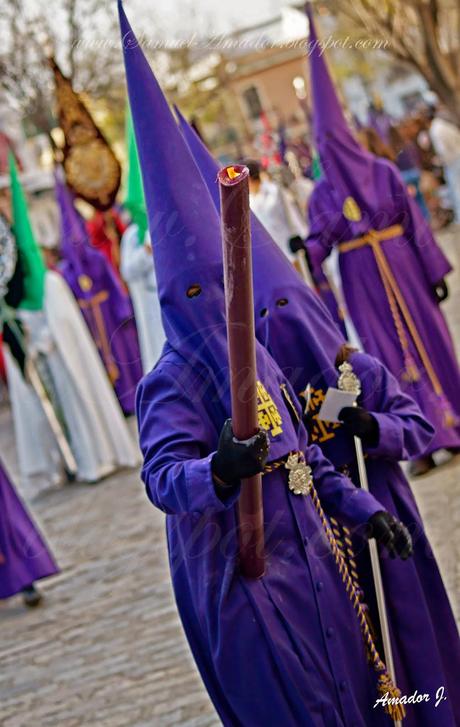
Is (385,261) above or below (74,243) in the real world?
below

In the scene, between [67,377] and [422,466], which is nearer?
[422,466]

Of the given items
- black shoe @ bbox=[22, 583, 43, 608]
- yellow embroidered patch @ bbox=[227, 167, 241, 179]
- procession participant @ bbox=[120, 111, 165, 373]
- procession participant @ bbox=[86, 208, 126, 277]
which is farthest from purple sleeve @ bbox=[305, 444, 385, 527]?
procession participant @ bbox=[86, 208, 126, 277]

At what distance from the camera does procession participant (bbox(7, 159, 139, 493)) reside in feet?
35.9

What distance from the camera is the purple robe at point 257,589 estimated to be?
3.37 metres

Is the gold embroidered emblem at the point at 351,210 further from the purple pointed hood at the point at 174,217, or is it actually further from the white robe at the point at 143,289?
the white robe at the point at 143,289

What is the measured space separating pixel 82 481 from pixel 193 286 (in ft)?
27.3

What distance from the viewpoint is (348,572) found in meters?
3.65

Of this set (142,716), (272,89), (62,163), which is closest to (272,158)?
(62,163)

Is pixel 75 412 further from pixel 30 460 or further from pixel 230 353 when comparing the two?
pixel 230 353

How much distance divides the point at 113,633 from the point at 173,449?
3265 millimetres

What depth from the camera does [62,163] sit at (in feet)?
39.2

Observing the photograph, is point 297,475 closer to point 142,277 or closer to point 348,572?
point 348,572

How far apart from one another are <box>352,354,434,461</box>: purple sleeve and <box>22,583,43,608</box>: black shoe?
400 centimetres

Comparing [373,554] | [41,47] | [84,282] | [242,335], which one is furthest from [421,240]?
[41,47]
